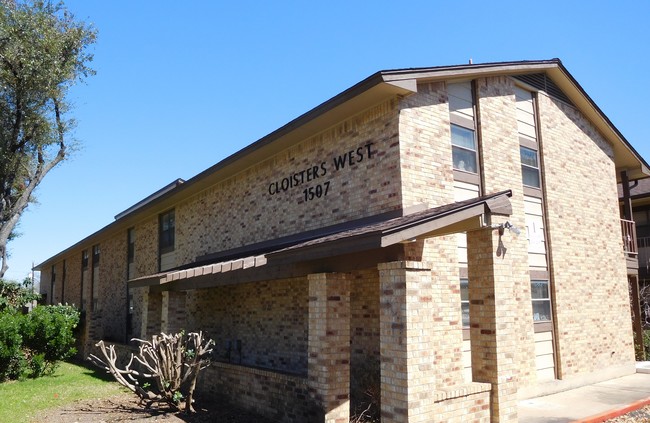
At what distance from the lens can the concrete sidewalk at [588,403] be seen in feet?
29.3

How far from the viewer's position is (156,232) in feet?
65.4

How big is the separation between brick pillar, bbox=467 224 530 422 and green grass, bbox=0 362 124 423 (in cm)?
804

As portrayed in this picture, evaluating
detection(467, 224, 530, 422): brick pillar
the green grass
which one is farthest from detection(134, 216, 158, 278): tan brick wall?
detection(467, 224, 530, 422): brick pillar

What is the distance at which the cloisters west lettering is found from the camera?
10.2 meters

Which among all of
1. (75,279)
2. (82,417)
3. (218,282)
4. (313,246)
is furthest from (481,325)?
(75,279)

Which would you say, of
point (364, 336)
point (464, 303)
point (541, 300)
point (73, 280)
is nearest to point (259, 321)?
point (364, 336)

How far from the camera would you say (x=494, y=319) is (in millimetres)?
7230

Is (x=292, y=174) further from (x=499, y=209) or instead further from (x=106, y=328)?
(x=106, y=328)

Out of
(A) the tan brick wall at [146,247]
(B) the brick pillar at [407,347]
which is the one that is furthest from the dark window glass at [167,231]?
(B) the brick pillar at [407,347]

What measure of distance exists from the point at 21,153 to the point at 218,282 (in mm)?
14166

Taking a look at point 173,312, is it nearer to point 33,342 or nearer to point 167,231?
point 33,342

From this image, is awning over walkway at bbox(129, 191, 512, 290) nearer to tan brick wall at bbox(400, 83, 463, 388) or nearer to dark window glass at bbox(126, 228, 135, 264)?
tan brick wall at bbox(400, 83, 463, 388)

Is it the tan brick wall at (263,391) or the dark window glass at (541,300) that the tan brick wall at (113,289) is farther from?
the dark window glass at (541,300)

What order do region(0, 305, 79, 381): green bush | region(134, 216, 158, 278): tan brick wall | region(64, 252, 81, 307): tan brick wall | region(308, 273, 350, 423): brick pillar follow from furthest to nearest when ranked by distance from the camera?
1. region(64, 252, 81, 307): tan brick wall
2. region(134, 216, 158, 278): tan brick wall
3. region(0, 305, 79, 381): green bush
4. region(308, 273, 350, 423): brick pillar
